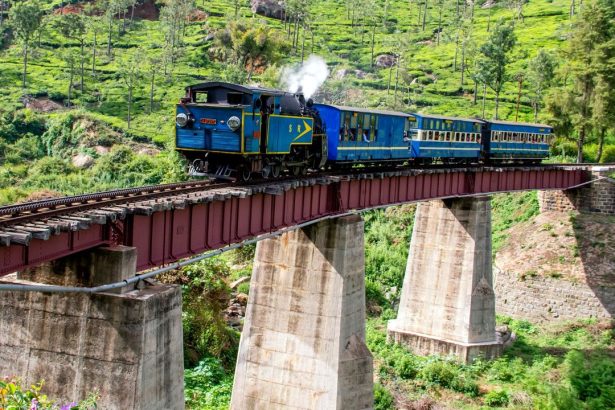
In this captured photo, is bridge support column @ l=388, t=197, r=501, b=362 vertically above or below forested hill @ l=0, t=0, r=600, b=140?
below

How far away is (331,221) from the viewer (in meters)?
26.6

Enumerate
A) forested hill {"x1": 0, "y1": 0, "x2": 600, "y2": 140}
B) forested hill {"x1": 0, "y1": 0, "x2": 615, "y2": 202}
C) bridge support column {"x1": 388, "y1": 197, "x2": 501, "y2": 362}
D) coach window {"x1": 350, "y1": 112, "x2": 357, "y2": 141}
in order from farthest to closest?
forested hill {"x1": 0, "y1": 0, "x2": 600, "y2": 140} → forested hill {"x1": 0, "y1": 0, "x2": 615, "y2": 202} → bridge support column {"x1": 388, "y1": 197, "x2": 501, "y2": 362} → coach window {"x1": 350, "y1": 112, "x2": 357, "y2": 141}

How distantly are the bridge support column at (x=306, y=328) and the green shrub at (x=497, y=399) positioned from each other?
806cm

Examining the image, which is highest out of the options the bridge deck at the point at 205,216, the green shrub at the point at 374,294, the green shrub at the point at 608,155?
the green shrub at the point at 608,155

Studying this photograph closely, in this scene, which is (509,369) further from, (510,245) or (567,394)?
(510,245)

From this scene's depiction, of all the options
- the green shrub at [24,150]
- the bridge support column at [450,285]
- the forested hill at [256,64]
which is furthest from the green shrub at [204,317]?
the green shrub at [24,150]

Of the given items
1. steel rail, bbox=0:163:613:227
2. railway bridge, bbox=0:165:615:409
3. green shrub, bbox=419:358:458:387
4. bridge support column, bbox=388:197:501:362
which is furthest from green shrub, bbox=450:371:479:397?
steel rail, bbox=0:163:613:227

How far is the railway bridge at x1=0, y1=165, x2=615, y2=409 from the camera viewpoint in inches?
556

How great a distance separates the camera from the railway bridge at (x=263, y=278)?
46.4ft

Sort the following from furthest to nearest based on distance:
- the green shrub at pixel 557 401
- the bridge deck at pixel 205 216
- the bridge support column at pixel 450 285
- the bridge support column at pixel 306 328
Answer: the bridge support column at pixel 450 285
the green shrub at pixel 557 401
the bridge support column at pixel 306 328
the bridge deck at pixel 205 216

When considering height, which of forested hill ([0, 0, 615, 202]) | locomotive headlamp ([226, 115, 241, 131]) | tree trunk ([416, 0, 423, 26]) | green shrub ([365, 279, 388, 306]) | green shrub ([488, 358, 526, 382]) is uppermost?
tree trunk ([416, 0, 423, 26])

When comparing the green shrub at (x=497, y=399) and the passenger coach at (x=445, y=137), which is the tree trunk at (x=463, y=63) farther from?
the green shrub at (x=497, y=399)

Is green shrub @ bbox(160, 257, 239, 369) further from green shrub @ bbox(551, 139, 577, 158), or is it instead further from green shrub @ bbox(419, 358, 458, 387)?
green shrub @ bbox(551, 139, 577, 158)

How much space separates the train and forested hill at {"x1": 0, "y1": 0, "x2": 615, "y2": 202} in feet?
81.9
